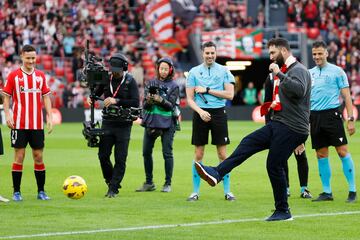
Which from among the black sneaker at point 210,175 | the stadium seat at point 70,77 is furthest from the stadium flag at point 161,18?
Result: the black sneaker at point 210,175

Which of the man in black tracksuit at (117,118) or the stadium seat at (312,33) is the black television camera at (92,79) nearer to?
the man in black tracksuit at (117,118)

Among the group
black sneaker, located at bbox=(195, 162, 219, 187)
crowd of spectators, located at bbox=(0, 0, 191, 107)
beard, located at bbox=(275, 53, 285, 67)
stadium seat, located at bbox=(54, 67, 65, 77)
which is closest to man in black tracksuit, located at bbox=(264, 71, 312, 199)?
beard, located at bbox=(275, 53, 285, 67)

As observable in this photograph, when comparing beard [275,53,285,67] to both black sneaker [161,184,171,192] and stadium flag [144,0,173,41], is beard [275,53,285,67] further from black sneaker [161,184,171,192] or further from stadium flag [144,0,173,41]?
stadium flag [144,0,173,41]

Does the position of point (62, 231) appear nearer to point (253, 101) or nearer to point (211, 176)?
point (211, 176)

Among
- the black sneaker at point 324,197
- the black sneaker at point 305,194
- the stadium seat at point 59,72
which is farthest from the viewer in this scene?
the stadium seat at point 59,72

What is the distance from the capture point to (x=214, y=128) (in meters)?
15.2

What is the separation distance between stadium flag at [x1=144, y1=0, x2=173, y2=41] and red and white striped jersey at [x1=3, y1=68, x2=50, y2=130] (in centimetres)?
3133

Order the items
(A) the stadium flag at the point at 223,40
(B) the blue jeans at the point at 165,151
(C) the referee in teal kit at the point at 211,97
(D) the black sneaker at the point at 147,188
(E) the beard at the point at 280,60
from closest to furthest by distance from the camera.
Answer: (E) the beard at the point at 280,60 → (C) the referee in teal kit at the point at 211,97 → (D) the black sneaker at the point at 147,188 → (B) the blue jeans at the point at 165,151 → (A) the stadium flag at the point at 223,40

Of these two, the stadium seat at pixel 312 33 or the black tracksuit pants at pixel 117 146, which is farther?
the stadium seat at pixel 312 33

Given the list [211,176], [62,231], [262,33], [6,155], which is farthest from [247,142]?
[262,33]

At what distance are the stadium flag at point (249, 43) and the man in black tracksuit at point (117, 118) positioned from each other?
1208 inches

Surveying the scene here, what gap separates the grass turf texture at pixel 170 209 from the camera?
11531 mm

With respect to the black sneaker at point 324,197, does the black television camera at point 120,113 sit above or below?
above

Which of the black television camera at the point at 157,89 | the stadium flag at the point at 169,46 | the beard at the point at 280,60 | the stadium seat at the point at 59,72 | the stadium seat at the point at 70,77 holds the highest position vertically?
the beard at the point at 280,60
